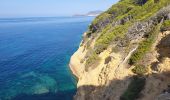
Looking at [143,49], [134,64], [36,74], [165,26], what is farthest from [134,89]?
[36,74]

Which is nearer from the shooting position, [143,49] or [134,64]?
[134,64]

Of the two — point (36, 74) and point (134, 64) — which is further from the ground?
point (134, 64)

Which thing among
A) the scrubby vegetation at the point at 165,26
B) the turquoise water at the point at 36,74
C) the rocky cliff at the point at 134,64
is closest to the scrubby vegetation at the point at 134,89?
the rocky cliff at the point at 134,64

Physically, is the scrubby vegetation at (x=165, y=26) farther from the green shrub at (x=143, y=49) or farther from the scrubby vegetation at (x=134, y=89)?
the scrubby vegetation at (x=134, y=89)

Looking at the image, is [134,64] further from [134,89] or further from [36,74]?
[36,74]

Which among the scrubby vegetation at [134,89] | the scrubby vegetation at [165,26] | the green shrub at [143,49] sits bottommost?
the scrubby vegetation at [134,89]

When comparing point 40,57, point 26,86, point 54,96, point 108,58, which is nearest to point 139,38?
point 108,58

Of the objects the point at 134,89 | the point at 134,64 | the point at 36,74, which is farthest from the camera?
the point at 36,74
